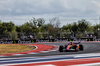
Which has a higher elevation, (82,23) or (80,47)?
(82,23)

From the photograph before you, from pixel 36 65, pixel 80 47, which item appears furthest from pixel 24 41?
pixel 36 65

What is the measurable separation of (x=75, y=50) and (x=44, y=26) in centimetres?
7235

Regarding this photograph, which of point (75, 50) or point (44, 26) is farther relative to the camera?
point (44, 26)

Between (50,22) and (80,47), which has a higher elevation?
(50,22)

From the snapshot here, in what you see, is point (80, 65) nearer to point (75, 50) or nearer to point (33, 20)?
point (75, 50)

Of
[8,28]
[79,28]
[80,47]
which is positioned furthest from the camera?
[79,28]

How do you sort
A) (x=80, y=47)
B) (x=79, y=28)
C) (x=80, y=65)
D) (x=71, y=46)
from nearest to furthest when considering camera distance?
(x=80, y=65) < (x=71, y=46) < (x=80, y=47) < (x=79, y=28)

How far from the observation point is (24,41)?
37.2 m

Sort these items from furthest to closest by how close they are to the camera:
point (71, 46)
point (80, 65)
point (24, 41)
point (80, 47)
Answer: point (24, 41) → point (80, 47) → point (71, 46) → point (80, 65)

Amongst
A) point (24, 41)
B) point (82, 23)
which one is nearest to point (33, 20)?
point (82, 23)

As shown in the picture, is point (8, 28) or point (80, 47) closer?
point (80, 47)

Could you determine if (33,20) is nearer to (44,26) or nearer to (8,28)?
(44,26)

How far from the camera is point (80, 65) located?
27.3 feet

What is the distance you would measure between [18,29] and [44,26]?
505 inches
